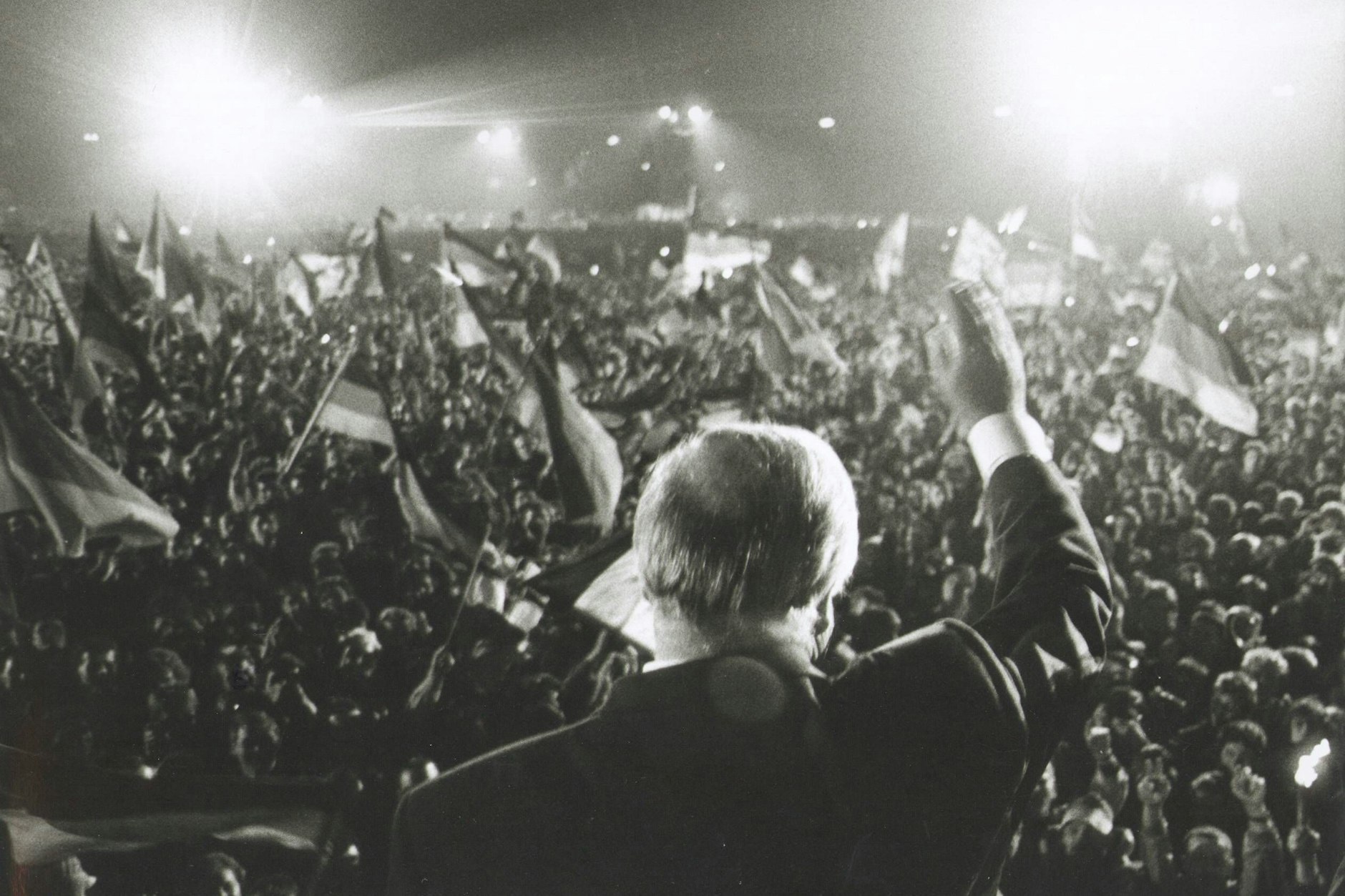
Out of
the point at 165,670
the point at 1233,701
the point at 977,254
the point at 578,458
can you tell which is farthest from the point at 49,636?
the point at 977,254

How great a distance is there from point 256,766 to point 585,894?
3.92 metres

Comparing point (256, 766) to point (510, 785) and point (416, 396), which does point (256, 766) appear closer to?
point (510, 785)

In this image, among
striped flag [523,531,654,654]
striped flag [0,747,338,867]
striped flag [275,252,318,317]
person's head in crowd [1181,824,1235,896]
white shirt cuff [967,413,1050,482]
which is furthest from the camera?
striped flag [275,252,318,317]

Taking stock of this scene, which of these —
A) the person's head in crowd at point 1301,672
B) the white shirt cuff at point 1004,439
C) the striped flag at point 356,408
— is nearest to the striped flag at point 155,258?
the striped flag at point 356,408

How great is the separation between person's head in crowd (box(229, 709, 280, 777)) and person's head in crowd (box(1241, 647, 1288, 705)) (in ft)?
14.5

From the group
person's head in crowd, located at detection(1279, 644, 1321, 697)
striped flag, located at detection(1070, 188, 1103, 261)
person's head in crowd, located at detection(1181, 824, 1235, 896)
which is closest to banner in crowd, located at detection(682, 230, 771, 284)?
Answer: striped flag, located at detection(1070, 188, 1103, 261)

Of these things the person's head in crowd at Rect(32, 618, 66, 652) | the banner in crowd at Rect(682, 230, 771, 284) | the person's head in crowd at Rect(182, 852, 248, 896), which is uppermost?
the banner in crowd at Rect(682, 230, 771, 284)

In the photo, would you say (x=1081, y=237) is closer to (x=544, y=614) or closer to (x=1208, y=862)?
(x=544, y=614)

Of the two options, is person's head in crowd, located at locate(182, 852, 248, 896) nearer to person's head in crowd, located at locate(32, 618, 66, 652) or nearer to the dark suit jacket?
the dark suit jacket

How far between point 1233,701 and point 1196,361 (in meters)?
4.27

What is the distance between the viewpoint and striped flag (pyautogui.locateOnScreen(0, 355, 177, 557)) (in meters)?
4.93

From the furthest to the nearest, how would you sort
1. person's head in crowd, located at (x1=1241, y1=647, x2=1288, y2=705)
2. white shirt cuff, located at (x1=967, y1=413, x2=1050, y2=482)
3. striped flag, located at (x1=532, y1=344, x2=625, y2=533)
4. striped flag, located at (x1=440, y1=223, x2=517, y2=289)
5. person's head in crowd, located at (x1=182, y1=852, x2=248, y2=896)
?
striped flag, located at (x1=440, y1=223, x2=517, y2=289), striped flag, located at (x1=532, y1=344, x2=625, y2=533), person's head in crowd, located at (x1=1241, y1=647, x2=1288, y2=705), person's head in crowd, located at (x1=182, y1=852, x2=248, y2=896), white shirt cuff, located at (x1=967, y1=413, x2=1050, y2=482)

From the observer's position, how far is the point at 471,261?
13789mm

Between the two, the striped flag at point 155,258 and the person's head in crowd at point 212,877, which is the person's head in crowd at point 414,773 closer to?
the person's head in crowd at point 212,877
